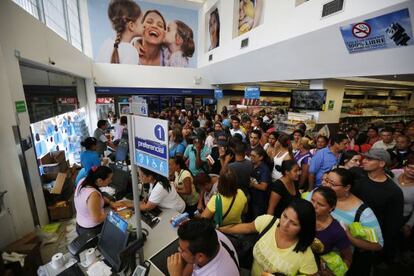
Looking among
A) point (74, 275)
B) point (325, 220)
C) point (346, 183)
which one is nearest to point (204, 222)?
point (325, 220)

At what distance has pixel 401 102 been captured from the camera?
11.2 m

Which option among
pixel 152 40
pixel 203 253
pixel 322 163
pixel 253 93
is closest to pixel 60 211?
pixel 203 253

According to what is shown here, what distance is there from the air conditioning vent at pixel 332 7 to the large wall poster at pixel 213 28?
624 centimetres

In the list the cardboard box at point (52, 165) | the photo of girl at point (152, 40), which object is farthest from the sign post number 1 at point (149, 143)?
the photo of girl at point (152, 40)

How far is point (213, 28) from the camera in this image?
10.4 m

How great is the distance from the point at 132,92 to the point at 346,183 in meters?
10.3

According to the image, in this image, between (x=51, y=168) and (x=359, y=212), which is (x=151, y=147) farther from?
(x=51, y=168)

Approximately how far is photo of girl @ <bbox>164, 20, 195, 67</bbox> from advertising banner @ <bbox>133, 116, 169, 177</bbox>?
37.9ft

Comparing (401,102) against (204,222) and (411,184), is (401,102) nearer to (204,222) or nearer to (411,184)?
(411,184)

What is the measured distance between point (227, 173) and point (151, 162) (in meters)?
0.82

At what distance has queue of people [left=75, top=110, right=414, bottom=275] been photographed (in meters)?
1.23

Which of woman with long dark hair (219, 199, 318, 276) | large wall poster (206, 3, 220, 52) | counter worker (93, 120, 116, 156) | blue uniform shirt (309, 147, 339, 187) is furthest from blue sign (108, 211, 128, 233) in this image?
large wall poster (206, 3, 220, 52)

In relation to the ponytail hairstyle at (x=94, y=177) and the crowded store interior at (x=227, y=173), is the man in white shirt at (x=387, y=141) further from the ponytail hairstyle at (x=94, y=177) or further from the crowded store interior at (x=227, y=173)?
the ponytail hairstyle at (x=94, y=177)

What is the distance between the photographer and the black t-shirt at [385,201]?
193 cm
